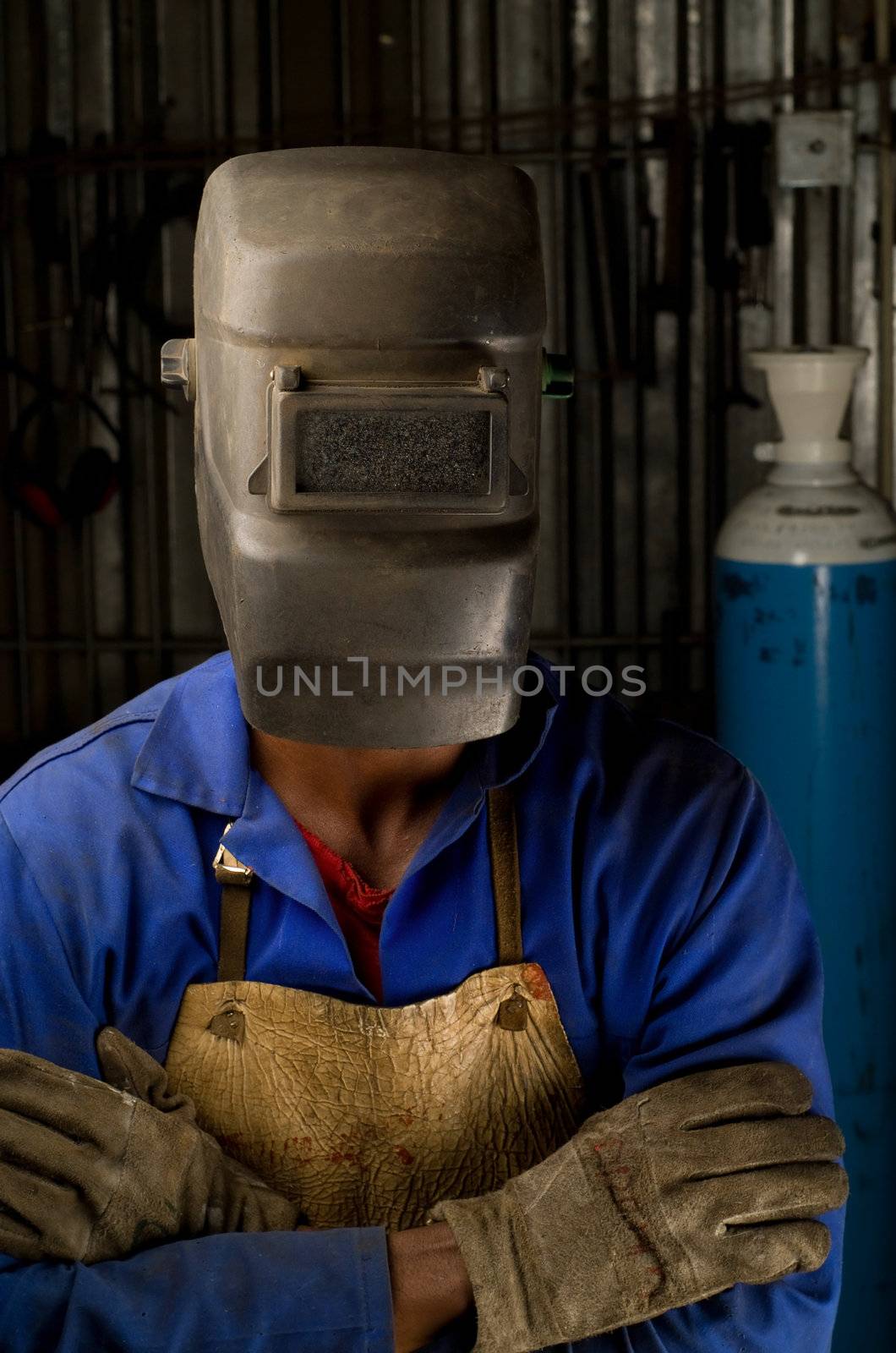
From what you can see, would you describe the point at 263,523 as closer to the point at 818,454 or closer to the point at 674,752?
the point at 674,752

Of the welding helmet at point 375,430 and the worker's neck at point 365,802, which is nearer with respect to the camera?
the welding helmet at point 375,430

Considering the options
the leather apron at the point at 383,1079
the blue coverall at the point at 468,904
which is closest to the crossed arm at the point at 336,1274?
A: the blue coverall at the point at 468,904

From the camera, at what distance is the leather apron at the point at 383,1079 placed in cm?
198

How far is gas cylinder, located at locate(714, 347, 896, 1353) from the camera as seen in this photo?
11.9 feet

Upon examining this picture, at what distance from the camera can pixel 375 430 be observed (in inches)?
62.7

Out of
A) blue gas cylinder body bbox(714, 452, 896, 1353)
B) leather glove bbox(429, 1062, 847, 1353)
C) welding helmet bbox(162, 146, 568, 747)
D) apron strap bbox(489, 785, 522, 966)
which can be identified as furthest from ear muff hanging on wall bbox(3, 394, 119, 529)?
leather glove bbox(429, 1062, 847, 1353)

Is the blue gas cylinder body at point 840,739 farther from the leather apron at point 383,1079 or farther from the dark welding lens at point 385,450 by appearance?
the dark welding lens at point 385,450

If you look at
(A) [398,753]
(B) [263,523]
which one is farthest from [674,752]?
→ (B) [263,523]

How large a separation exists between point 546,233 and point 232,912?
3021 mm

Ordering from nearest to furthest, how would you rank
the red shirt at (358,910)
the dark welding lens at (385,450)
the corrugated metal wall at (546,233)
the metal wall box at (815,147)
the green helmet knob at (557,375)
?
the dark welding lens at (385,450)
the green helmet knob at (557,375)
the red shirt at (358,910)
the metal wall box at (815,147)
the corrugated metal wall at (546,233)

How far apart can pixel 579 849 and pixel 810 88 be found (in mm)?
3066

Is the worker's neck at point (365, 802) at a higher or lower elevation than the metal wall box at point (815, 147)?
lower

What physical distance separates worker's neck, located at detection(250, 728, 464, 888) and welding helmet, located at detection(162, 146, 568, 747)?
12.0 inches

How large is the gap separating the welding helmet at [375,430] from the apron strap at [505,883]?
309 millimetres
